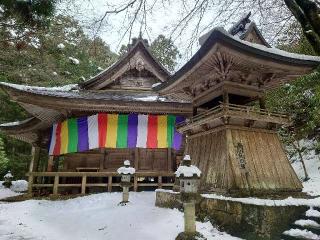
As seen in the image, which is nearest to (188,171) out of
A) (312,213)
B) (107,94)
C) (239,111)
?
(239,111)

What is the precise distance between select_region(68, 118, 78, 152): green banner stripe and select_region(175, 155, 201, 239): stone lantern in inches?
349

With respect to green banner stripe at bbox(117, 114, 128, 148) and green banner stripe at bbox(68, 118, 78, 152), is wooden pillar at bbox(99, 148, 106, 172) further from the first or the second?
green banner stripe at bbox(68, 118, 78, 152)

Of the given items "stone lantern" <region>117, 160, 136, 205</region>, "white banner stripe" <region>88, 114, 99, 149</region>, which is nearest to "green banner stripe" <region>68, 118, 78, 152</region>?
"white banner stripe" <region>88, 114, 99, 149</region>

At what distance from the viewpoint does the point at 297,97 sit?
16.6 m

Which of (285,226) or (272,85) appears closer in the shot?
(285,226)

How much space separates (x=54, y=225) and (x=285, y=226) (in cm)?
698

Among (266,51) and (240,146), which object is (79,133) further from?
(266,51)

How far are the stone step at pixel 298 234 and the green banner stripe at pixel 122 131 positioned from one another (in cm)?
938

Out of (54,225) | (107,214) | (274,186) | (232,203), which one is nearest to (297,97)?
(274,186)

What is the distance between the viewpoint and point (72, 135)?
15781 mm

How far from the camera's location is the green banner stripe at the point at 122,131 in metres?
15.4

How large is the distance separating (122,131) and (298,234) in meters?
10.0

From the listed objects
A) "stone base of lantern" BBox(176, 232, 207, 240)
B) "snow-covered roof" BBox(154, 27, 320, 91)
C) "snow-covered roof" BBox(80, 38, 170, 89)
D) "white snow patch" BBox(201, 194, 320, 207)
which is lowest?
"stone base of lantern" BBox(176, 232, 207, 240)

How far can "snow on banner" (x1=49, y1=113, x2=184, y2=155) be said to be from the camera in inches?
605
